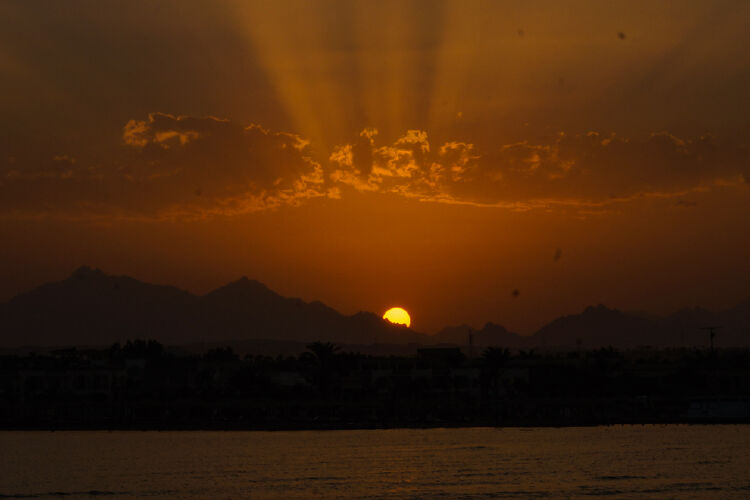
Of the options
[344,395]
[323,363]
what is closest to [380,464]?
[323,363]

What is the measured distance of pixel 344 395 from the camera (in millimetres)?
154000

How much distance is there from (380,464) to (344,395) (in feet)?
195

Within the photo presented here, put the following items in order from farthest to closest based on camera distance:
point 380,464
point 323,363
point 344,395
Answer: point 344,395, point 323,363, point 380,464

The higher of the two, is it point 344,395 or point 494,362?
point 494,362

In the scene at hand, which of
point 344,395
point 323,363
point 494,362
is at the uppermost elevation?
point 494,362

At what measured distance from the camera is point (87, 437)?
131875 mm

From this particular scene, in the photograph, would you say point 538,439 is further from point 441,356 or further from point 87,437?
point 441,356

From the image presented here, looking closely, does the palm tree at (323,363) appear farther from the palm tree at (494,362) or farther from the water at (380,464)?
the palm tree at (494,362)

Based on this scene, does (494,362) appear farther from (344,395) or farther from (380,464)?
(380,464)

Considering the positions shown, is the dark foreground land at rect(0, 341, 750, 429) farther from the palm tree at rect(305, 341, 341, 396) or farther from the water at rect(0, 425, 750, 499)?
the water at rect(0, 425, 750, 499)

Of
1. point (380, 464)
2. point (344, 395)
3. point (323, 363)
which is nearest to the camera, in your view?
point (380, 464)

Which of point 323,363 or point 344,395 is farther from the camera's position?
point 344,395

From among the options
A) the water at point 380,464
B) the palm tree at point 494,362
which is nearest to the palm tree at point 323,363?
the water at point 380,464

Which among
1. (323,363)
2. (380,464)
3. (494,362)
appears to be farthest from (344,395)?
(380,464)
